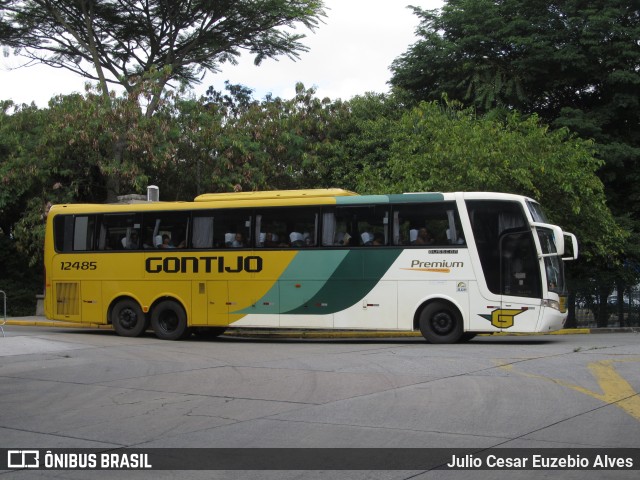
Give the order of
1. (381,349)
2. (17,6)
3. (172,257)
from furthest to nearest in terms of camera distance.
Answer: (17,6), (172,257), (381,349)

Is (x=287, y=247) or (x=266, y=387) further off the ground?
(x=287, y=247)

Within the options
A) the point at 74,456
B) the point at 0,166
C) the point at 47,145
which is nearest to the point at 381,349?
the point at 74,456

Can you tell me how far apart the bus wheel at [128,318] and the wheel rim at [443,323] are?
25.4 ft

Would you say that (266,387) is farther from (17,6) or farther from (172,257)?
(17,6)

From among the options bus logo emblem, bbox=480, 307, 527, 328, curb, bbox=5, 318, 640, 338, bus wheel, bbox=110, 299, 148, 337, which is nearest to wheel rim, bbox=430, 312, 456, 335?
bus logo emblem, bbox=480, 307, 527, 328

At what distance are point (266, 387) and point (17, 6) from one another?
25.9 meters

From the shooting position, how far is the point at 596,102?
33250mm

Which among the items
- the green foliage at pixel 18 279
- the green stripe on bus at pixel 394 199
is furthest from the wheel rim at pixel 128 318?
the green foliage at pixel 18 279

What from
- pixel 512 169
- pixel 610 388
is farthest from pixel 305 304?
pixel 610 388

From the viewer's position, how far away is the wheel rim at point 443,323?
60.3 feet

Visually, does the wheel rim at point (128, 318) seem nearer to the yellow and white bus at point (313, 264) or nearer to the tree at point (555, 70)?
the yellow and white bus at point (313, 264)

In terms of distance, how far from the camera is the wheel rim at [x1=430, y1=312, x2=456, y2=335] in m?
18.4

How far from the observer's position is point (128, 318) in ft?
69.6

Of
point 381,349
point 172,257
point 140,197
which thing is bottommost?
point 381,349
